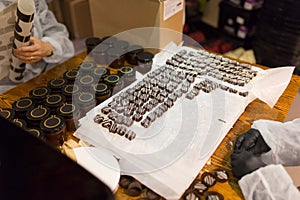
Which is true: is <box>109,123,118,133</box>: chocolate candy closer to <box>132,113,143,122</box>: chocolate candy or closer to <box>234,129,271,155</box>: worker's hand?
<box>132,113,143,122</box>: chocolate candy

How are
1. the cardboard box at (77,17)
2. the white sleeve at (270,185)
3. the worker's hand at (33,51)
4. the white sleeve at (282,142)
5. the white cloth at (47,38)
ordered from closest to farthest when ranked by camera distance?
the white sleeve at (270,185)
the white sleeve at (282,142)
the worker's hand at (33,51)
the white cloth at (47,38)
the cardboard box at (77,17)

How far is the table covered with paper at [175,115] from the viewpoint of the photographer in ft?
2.29

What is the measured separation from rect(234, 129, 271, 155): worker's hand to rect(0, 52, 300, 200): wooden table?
34 mm

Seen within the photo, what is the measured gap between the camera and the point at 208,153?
73 centimetres

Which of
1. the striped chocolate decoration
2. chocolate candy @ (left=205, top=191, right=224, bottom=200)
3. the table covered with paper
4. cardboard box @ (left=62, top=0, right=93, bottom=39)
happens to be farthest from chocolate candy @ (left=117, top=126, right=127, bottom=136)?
cardboard box @ (left=62, top=0, right=93, bottom=39)

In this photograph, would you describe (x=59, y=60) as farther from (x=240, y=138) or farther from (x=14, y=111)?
(x=240, y=138)

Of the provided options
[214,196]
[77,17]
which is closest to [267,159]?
[214,196]

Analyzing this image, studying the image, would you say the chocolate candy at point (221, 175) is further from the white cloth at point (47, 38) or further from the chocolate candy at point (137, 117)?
the white cloth at point (47, 38)

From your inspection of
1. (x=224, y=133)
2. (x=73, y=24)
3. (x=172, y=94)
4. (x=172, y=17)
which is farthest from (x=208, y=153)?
(x=73, y=24)

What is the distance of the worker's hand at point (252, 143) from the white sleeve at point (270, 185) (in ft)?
0.31

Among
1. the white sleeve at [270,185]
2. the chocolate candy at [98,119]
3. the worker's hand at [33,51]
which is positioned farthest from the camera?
the worker's hand at [33,51]

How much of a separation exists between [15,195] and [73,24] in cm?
170

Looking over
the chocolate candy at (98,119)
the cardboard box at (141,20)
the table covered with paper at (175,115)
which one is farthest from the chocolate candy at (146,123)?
the cardboard box at (141,20)

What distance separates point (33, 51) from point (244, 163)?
0.70m
